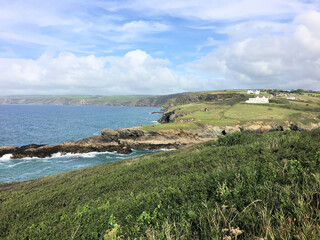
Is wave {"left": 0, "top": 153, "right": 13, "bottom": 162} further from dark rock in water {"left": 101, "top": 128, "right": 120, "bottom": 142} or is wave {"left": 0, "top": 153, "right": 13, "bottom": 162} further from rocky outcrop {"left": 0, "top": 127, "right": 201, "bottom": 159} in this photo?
dark rock in water {"left": 101, "top": 128, "right": 120, "bottom": 142}

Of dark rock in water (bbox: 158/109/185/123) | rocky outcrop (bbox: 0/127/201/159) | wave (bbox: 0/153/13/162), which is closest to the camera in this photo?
wave (bbox: 0/153/13/162)

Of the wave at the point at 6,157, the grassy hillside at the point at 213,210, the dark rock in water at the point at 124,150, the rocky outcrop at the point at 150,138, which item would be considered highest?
the grassy hillside at the point at 213,210

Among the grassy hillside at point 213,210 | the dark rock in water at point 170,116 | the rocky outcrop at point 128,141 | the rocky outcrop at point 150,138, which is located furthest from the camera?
the dark rock in water at point 170,116

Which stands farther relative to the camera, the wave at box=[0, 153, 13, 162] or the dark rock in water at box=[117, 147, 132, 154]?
the dark rock in water at box=[117, 147, 132, 154]

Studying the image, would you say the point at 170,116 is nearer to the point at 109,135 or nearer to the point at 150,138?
the point at 150,138

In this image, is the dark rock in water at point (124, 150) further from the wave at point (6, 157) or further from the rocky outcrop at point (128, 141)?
the wave at point (6, 157)

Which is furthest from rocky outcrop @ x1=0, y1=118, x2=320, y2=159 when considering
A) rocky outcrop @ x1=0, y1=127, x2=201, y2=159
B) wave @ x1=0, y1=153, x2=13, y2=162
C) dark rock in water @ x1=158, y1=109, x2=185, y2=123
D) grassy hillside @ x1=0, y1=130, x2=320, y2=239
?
grassy hillside @ x1=0, y1=130, x2=320, y2=239

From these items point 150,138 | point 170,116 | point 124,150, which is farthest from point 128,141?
point 170,116

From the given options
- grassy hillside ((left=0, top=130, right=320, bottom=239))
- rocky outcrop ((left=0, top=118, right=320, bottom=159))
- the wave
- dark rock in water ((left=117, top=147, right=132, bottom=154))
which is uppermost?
grassy hillside ((left=0, top=130, right=320, bottom=239))

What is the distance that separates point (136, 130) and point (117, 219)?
52.5m

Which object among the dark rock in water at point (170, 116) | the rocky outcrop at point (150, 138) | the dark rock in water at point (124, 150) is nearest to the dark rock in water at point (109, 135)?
the rocky outcrop at point (150, 138)

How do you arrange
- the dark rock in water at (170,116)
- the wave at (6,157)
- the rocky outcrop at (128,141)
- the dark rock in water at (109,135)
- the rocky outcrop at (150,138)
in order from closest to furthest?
the wave at (6,157), the rocky outcrop at (128,141), the rocky outcrop at (150,138), the dark rock in water at (109,135), the dark rock in water at (170,116)

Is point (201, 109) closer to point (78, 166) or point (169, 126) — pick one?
point (169, 126)

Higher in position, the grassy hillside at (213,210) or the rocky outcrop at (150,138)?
the grassy hillside at (213,210)
